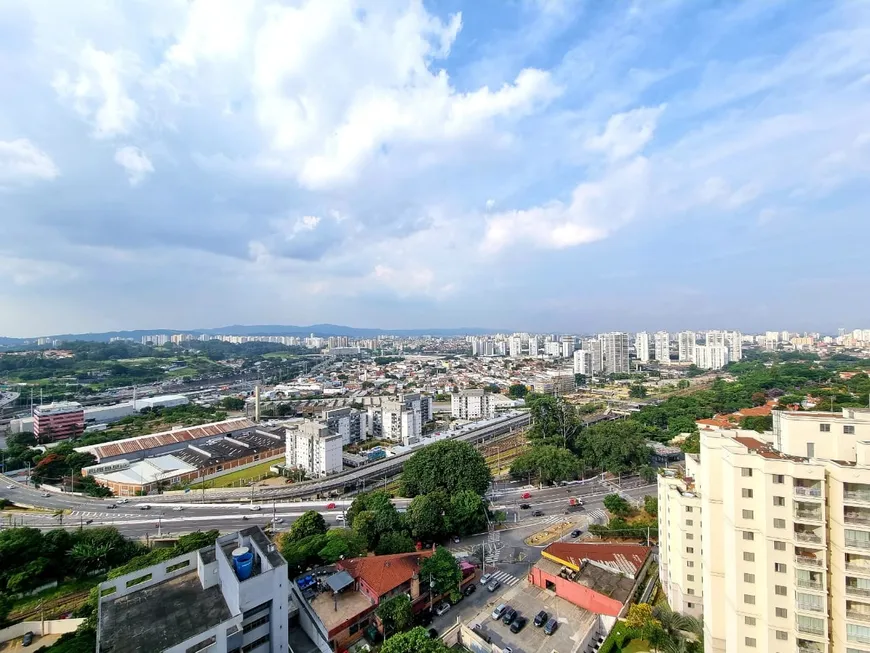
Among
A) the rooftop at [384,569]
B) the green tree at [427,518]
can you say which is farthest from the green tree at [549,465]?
the rooftop at [384,569]

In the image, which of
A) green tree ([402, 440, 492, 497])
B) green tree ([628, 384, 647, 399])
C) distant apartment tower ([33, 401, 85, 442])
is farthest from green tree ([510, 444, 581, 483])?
distant apartment tower ([33, 401, 85, 442])

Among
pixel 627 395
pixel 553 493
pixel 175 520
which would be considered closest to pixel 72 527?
pixel 175 520

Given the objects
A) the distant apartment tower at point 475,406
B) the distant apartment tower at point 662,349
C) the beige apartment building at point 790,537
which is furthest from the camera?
the distant apartment tower at point 662,349

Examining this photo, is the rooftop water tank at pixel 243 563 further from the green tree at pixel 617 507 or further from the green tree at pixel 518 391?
the green tree at pixel 518 391

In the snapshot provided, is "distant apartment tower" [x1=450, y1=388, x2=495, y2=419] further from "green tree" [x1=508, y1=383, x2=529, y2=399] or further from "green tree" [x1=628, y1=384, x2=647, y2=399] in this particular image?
"green tree" [x1=628, y1=384, x2=647, y2=399]

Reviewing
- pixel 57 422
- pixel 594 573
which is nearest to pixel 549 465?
pixel 594 573

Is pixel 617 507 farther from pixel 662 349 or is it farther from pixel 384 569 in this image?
pixel 662 349
